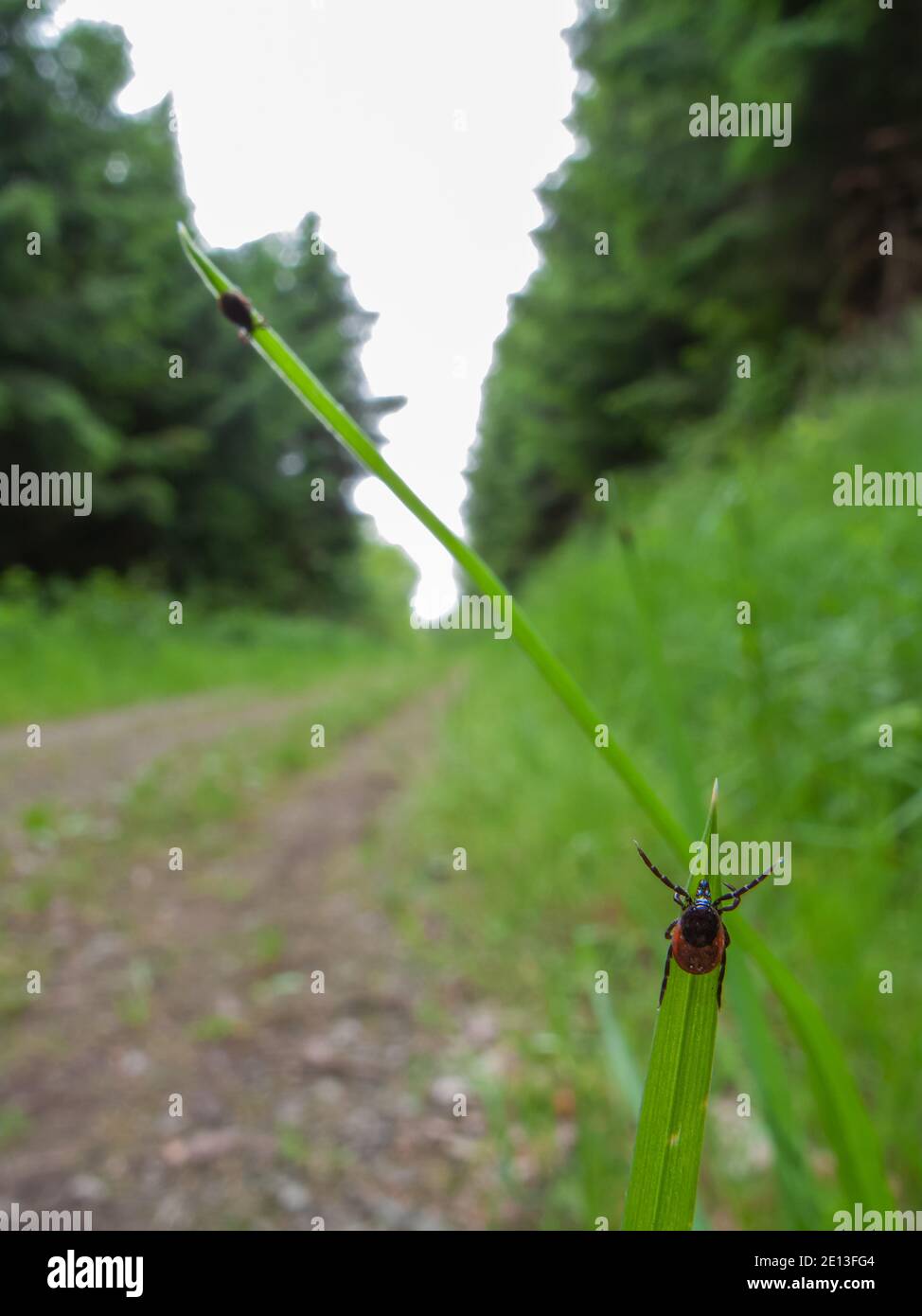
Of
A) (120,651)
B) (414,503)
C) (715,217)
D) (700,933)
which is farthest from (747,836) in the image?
(120,651)

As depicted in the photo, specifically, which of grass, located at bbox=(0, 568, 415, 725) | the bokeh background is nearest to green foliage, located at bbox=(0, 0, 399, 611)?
the bokeh background

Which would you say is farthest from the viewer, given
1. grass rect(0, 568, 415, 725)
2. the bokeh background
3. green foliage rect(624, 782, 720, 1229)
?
grass rect(0, 568, 415, 725)

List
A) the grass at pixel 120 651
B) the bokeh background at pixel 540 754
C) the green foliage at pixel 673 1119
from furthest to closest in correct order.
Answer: the grass at pixel 120 651, the bokeh background at pixel 540 754, the green foliage at pixel 673 1119

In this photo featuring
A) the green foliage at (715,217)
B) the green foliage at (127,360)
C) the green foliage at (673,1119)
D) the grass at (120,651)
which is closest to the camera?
the green foliage at (673,1119)

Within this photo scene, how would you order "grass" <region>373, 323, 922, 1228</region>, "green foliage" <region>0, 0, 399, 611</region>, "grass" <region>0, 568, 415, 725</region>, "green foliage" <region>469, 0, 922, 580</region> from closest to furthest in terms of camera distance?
"grass" <region>373, 323, 922, 1228</region>, "green foliage" <region>469, 0, 922, 580</region>, "grass" <region>0, 568, 415, 725</region>, "green foliage" <region>0, 0, 399, 611</region>

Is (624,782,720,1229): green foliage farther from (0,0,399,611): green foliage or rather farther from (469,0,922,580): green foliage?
(0,0,399,611): green foliage

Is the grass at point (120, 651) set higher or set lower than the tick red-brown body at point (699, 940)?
higher

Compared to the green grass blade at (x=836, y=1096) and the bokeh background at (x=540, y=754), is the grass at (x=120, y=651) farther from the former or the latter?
the green grass blade at (x=836, y=1096)

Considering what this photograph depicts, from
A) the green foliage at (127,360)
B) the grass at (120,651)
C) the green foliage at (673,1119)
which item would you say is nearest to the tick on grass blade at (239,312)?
the green foliage at (673,1119)

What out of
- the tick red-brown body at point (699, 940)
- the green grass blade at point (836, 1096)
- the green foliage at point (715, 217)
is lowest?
the green grass blade at point (836, 1096)

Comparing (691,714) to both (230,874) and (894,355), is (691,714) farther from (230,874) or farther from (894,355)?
(894,355)
